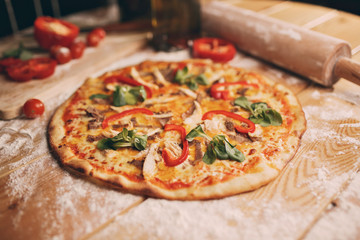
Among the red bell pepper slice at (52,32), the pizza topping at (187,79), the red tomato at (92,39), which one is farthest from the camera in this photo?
the red tomato at (92,39)

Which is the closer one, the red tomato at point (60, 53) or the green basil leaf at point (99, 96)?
the green basil leaf at point (99, 96)

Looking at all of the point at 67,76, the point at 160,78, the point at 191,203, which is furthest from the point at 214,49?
the point at 191,203

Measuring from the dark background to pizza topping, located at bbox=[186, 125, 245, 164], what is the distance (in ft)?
8.18

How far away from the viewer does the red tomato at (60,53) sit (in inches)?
137

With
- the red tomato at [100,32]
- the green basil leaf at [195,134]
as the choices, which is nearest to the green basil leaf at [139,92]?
the green basil leaf at [195,134]

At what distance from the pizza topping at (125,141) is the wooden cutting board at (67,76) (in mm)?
1070

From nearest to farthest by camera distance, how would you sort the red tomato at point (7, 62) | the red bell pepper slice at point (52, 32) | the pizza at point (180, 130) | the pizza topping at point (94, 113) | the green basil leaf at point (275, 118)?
the pizza at point (180, 130) → the green basil leaf at point (275, 118) → the pizza topping at point (94, 113) → the red tomato at point (7, 62) → the red bell pepper slice at point (52, 32)

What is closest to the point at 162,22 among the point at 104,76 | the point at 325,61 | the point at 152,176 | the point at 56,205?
the point at 104,76

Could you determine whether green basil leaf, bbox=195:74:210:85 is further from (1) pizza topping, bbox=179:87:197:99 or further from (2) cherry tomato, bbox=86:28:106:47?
(2) cherry tomato, bbox=86:28:106:47

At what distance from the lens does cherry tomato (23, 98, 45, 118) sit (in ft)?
9.04

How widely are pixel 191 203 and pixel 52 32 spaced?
8.91 ft

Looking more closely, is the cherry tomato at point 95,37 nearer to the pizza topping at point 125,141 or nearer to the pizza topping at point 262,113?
the pizza topping at point 125,141

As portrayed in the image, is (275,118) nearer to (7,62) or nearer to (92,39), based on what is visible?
(92,39)

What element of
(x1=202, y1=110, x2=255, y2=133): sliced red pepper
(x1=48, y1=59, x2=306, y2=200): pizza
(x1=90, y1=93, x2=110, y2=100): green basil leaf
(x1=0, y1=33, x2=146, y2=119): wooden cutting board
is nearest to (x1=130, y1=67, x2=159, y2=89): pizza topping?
(x1=48, y1=59, x2=306, y2=200): pizza
